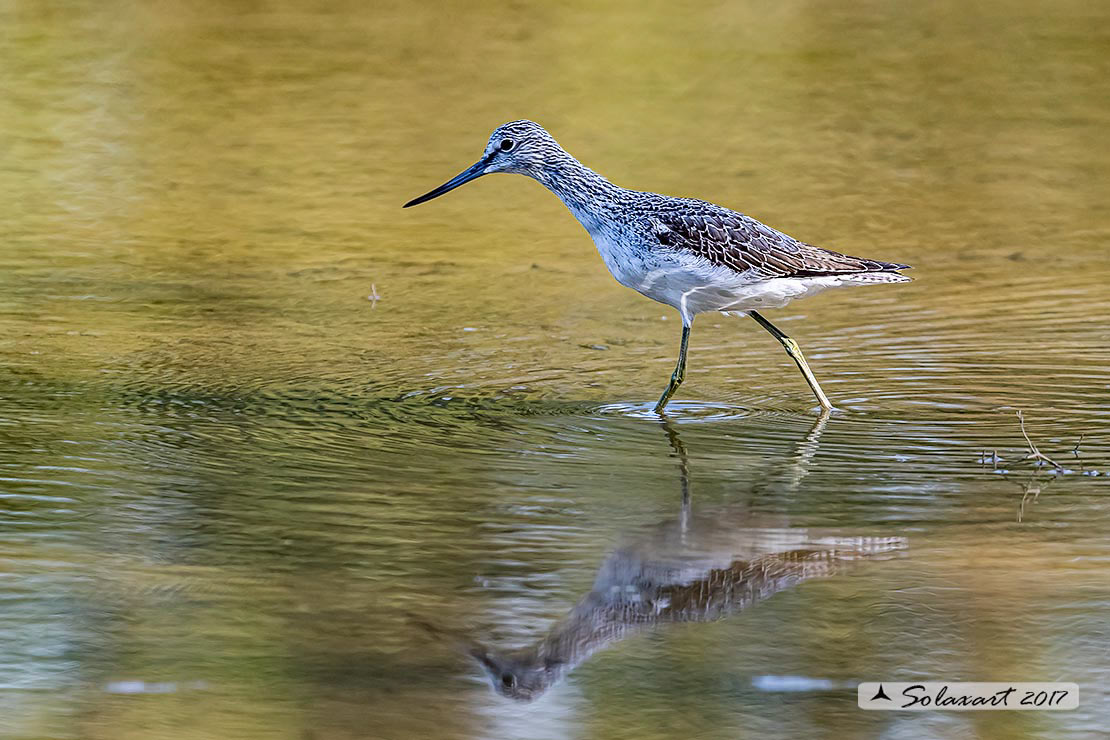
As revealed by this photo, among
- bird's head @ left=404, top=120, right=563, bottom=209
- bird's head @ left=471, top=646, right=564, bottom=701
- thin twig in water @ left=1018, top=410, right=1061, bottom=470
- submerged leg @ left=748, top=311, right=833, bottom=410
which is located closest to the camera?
bird's head @ left=471, top=646, right=564, bottom=701

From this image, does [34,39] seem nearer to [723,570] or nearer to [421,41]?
[421,41]

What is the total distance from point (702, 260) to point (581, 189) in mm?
873

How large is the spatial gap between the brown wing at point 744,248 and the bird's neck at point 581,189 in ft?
1.16

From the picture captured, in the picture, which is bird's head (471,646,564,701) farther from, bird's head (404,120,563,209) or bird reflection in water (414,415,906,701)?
bird's head (404,120,563,209)

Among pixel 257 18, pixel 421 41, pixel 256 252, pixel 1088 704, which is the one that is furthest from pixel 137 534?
pixel 257 18

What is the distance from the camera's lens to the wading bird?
25.9ft

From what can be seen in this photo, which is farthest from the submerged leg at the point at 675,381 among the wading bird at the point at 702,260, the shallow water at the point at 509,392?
the shallow water at the point at 509,392

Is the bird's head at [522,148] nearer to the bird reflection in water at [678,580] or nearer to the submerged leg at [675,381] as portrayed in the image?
the submerged leg at [675,381]

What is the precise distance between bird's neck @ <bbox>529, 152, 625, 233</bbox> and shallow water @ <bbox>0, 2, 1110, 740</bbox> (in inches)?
32.9

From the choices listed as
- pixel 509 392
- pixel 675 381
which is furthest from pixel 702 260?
pixel 509 392

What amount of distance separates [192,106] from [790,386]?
8584 mm

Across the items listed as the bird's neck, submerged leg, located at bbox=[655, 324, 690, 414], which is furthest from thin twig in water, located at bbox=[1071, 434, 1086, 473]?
the bird's neck

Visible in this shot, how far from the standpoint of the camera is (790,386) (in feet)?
28.2

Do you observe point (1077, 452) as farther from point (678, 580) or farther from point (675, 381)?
point (678, 580)
